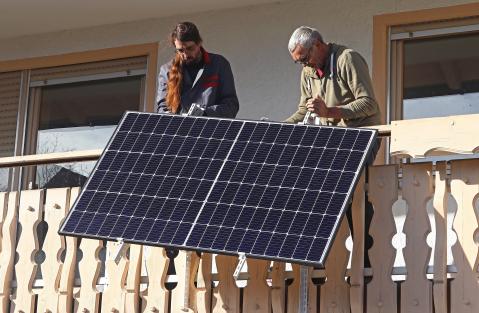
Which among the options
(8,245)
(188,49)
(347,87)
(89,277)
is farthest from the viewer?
(8,245)

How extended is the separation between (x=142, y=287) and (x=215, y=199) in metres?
1.10

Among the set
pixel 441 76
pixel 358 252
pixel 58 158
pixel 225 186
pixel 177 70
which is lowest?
pixel 358 252

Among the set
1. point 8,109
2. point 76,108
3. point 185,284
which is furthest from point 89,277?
point 8,109

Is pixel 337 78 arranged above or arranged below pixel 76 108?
below

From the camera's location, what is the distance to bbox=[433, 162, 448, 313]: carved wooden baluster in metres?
8.17

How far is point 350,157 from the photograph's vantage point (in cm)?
835

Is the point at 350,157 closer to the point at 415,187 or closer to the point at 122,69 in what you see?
the point at 415,187

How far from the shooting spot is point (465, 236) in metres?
8.28

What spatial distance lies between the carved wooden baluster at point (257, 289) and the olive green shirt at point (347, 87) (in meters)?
1.13

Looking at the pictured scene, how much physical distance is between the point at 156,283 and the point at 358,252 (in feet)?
4.79

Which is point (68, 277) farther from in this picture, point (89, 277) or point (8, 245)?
point (8, 245)

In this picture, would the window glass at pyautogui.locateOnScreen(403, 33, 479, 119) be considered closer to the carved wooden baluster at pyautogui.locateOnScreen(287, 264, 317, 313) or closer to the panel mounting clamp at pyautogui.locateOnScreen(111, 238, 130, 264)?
the carved wooden baluster at pyautogui.locateOnScreen(287, 264, 317, 313)

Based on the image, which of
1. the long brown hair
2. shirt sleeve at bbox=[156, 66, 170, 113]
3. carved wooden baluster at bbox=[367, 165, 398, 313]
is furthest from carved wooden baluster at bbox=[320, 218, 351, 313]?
shirt sleeve at bbox=[156, 66, 170, 113]

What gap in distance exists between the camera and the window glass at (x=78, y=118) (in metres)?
12.8
